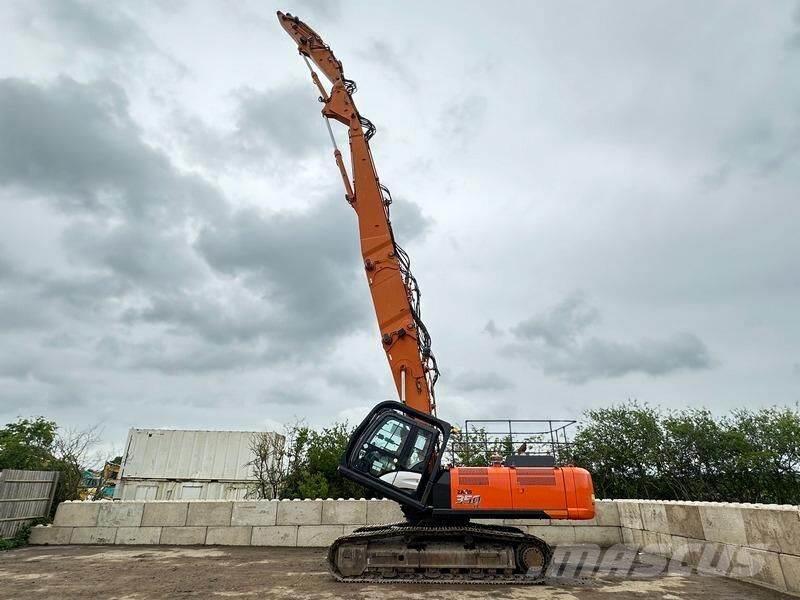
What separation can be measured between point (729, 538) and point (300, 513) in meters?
8.12

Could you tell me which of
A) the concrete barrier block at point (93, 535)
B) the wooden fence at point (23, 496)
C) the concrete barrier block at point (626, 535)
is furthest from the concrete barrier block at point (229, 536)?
the concrete barrier block at point (626, 535)

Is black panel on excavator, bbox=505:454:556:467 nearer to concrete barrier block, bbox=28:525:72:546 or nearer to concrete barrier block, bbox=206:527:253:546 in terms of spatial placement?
concrete barrier block, bbox=206:527:253:546

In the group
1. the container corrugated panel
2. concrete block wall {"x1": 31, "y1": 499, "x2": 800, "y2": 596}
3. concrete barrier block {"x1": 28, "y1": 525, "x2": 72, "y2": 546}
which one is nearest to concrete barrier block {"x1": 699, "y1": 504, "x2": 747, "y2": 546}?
concrete block wall {"x1": 31, "y1": 499, "x2": 800, "y2": 596}

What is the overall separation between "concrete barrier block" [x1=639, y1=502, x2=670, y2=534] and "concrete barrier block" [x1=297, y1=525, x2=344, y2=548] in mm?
6465

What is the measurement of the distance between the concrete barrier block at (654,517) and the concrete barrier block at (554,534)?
1.63m

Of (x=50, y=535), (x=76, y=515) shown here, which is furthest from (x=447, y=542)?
(x=50, y=535)

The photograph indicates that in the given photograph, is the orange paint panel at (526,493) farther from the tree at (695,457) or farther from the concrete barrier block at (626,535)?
the tree at (695,457)

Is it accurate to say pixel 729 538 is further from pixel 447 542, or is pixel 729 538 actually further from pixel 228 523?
pixel 228 523

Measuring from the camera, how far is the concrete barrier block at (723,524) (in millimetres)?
6809

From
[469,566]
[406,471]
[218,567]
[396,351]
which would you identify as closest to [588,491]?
[469,566]

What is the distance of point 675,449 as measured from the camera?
579 inches

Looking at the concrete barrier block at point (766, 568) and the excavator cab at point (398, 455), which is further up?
the excavator cab at point (398, 455)

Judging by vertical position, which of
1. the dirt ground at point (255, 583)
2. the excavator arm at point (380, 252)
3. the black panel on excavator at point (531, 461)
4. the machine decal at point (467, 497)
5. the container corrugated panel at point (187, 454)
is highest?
the excavator arm at point (380, 252)

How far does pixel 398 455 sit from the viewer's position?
273 inches
